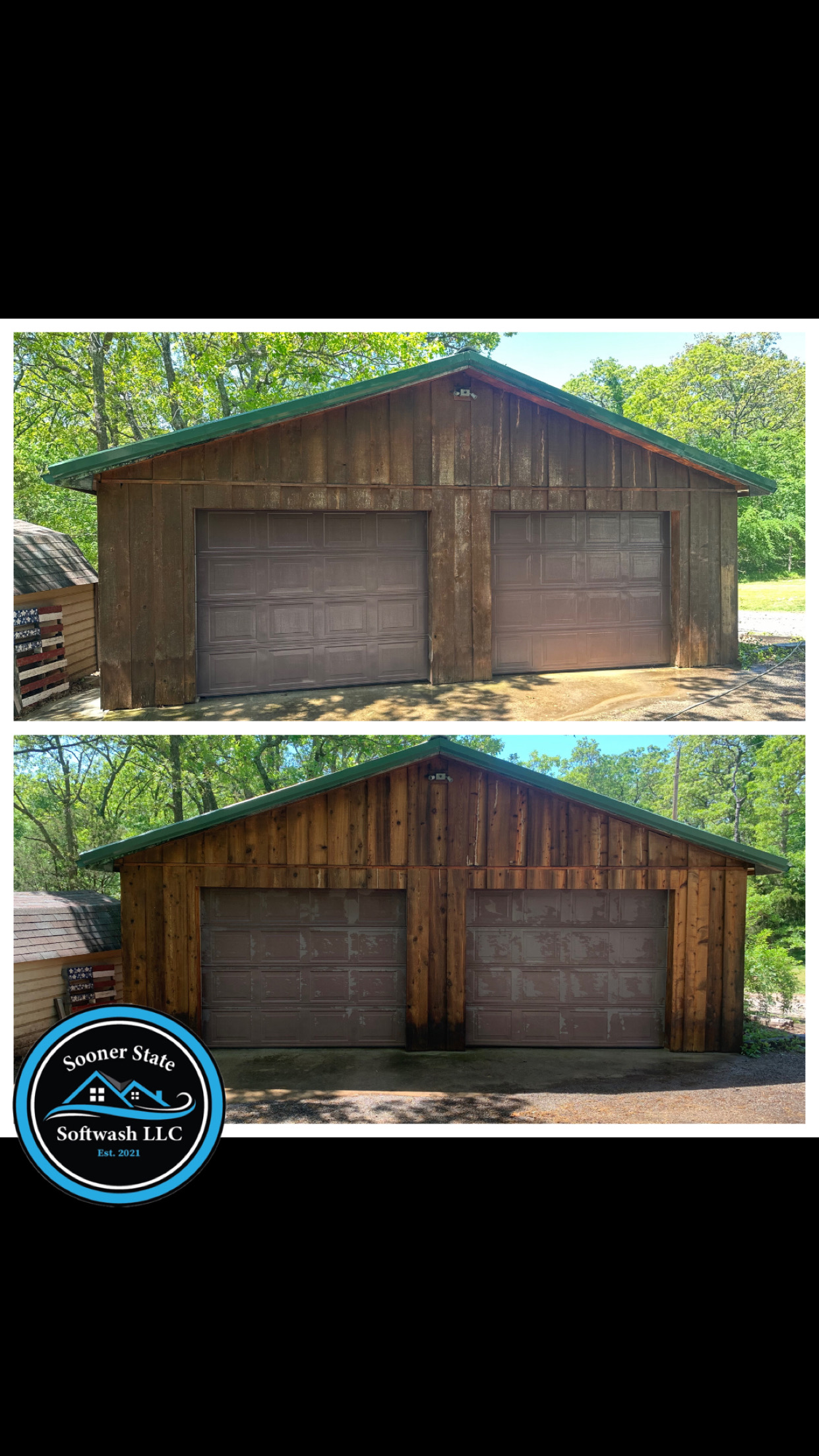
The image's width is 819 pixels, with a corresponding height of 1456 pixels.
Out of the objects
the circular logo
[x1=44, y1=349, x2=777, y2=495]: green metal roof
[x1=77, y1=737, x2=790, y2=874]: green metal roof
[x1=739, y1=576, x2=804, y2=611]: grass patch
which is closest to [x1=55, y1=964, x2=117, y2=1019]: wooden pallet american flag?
[x1=77, y1=737, x2=790, y2=874]: green metal roof

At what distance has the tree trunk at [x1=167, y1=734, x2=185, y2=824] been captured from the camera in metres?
20.7

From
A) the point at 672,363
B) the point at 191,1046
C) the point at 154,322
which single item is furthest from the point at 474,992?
the point at 672,363

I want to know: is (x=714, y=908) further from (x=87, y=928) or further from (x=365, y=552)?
(x=87, y=928)

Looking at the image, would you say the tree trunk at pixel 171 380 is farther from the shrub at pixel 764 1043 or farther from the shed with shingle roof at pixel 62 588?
the shrub at pixel 764 1043

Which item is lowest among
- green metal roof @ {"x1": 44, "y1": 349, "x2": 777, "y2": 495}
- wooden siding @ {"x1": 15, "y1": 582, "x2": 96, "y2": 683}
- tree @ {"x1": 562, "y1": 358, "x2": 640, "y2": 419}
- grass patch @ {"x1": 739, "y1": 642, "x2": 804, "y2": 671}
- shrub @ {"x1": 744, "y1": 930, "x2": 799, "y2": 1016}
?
shrub @ {"x1": 744, "y1": 930, "x2": 799, "y2": 1016}

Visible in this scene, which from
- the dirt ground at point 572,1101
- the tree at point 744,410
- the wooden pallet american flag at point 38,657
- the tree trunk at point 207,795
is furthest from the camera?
the tree trunk at point 207,795

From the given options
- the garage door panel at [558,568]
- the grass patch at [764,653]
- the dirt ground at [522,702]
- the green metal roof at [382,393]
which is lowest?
the dirt ground at [522,702]

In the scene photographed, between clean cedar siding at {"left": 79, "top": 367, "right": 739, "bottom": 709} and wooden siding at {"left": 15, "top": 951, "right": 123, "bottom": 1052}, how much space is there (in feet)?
16.9

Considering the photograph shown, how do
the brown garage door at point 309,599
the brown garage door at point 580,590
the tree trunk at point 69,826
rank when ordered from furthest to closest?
1. the tree trunk at point 69,826
2. the brown garage door at point 580,590
3. the brown garage door at point 309,599

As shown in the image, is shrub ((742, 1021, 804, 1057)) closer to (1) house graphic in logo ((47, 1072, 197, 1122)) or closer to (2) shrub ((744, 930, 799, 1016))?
(2) shrub ((744, 930, 799, 1016))

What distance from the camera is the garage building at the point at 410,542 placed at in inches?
339

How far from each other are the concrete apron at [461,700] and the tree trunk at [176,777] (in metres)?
10.9

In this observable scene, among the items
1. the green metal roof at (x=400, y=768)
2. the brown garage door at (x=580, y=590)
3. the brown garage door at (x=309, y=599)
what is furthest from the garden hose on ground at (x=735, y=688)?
the brown garage door at (x=309, y=599)

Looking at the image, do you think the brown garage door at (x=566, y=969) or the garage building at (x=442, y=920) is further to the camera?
the brown garage door at (x=566, y=969)
